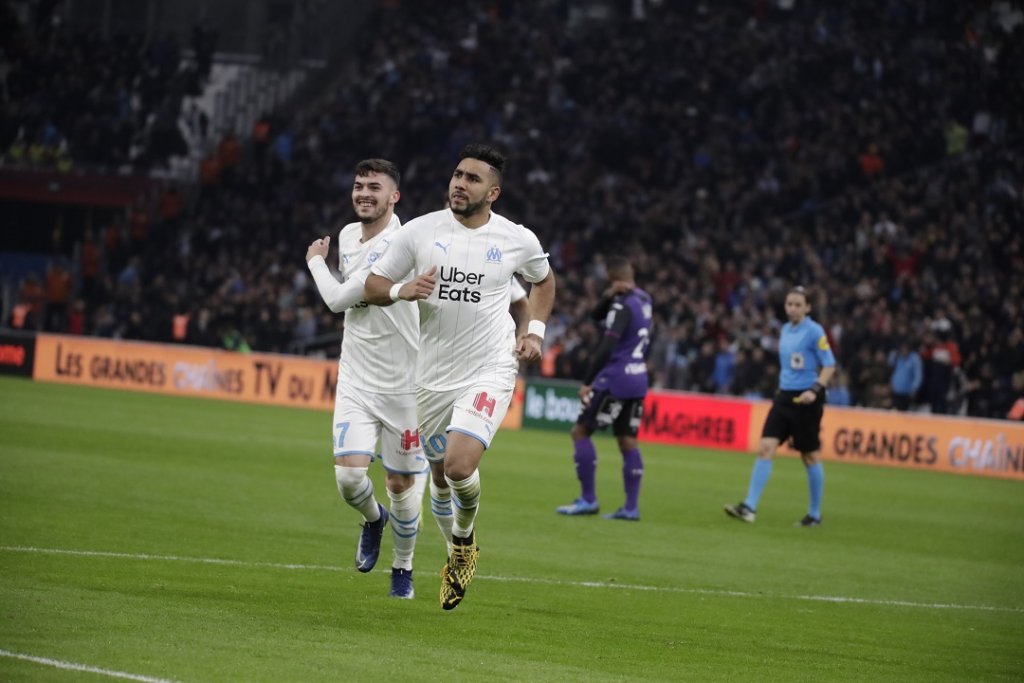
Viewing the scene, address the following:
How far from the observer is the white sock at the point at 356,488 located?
9688 millimetres

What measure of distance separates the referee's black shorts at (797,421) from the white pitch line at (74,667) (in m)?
10.7

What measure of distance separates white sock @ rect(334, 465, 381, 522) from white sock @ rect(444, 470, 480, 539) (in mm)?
659

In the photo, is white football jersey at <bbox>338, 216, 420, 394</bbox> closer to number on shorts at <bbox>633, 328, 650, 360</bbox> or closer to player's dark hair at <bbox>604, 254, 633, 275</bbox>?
player's dark hair at <bbox>604, 254, 633, 275</bbox>

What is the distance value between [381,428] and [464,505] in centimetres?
97

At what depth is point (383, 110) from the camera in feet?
132

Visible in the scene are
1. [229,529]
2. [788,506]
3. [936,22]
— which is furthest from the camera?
[936,22]

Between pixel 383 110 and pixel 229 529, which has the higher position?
pixel 383 110

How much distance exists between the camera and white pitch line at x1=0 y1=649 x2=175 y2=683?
671 cm

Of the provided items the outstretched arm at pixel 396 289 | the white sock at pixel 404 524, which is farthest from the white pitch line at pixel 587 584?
the outstretched arm at pixel 396 289

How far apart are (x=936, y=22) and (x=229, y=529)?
30.2m

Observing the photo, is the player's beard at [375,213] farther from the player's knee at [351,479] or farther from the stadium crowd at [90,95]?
the stadium crowd at [90,95]

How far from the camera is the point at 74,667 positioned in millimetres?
6859

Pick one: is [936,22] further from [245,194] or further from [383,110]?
[245,194]

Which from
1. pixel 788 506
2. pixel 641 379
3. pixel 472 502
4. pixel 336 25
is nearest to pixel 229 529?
pixel 472 502
